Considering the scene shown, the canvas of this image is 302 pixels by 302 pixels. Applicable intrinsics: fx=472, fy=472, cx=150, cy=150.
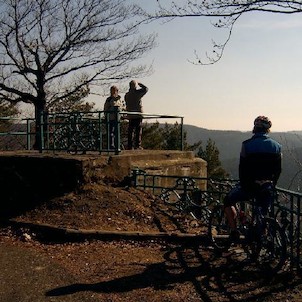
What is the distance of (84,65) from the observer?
22.2 meters

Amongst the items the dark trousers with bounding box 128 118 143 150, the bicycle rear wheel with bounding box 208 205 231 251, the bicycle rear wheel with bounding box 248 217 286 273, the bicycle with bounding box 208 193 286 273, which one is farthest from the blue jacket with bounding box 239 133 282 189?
the dark trousers with bounding box 128 118 143 150

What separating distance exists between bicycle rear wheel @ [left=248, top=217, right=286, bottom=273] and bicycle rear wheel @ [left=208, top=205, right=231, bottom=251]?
21.0 inches

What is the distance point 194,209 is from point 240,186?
3.45m

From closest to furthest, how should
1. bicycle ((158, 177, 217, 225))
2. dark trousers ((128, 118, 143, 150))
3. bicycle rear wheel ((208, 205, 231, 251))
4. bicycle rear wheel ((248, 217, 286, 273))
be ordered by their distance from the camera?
bicycle rear wheel ((248, 217, 286, 273)) < bicycle rear wheel ((208, 205, 231, 251)) < bicycle ((158, 177, 217, 225)) < dark trousers ((128, 118, 143, 150))

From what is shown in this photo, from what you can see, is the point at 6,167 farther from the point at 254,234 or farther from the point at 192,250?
the point at 254,234

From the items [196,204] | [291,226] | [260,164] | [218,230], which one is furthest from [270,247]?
[196,204]

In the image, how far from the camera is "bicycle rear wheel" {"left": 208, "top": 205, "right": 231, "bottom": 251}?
6982 mm

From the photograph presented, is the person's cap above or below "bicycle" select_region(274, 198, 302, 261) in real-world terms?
above

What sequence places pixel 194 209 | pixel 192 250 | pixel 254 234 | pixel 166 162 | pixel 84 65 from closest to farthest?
pixel 254 234
pixel 192 250
pixel 194 209
pixel 166 162
pixel 84 65

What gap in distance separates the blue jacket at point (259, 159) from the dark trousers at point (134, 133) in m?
7.27

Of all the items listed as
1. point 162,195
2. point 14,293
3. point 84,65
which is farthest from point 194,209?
point 84,65

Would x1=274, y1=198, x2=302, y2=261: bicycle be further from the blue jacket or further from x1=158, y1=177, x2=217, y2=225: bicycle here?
x1=158, y1=177, x2=217, y2=225: bicycle

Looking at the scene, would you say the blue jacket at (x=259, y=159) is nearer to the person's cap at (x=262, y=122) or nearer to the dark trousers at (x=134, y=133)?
the person's cap at (x=262, y=122)

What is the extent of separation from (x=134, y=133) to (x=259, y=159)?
8188 mm
